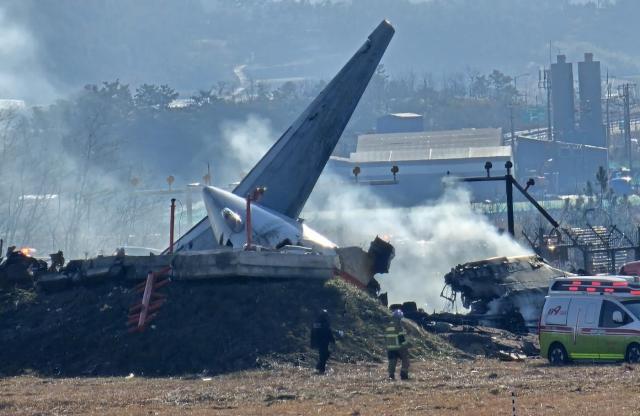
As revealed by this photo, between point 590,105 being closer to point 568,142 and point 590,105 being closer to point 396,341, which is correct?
point 568,142

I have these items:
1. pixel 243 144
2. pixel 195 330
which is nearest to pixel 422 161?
pixel 243 144

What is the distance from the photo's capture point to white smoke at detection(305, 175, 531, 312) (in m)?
67.6

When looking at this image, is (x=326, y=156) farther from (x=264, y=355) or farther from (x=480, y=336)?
(x=264, y=355)

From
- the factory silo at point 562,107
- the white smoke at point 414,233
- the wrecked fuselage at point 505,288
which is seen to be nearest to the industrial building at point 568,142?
the factory silo at point 562,107

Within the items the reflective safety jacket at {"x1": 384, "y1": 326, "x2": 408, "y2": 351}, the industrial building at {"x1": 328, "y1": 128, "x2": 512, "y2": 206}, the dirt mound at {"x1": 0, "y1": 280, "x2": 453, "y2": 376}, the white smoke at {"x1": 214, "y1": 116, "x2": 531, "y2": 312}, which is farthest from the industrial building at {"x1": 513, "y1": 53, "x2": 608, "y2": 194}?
the reflective safety jacket at {"x1": 384, "y1": 326, "x2": 408, "y2": 351}

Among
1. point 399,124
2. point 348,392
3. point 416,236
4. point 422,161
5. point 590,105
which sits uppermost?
point 590,105

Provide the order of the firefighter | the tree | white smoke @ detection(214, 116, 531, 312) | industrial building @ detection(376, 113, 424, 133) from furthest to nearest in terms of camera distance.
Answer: industrial building @ detection(376, 113, 424, 133)
the tree
white smoke @ detection(214, 116, 531, 312)
the firefighter

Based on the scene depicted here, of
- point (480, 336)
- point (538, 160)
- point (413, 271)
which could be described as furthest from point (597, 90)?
point (480, 336)

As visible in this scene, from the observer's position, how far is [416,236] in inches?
3438

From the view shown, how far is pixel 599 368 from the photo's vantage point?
31359 millimetres

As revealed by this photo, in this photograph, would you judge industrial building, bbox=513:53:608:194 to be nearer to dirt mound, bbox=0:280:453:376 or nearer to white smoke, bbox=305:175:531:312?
white smoke, bbox=305:175:531:312

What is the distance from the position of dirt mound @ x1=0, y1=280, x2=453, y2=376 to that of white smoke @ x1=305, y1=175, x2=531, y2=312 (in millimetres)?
22104

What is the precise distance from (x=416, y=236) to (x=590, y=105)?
114947 millimetres

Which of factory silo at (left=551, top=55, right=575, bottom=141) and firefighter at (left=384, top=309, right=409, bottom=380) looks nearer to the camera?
firefighter at (left=384, top=309, right=409, bottom=380)
